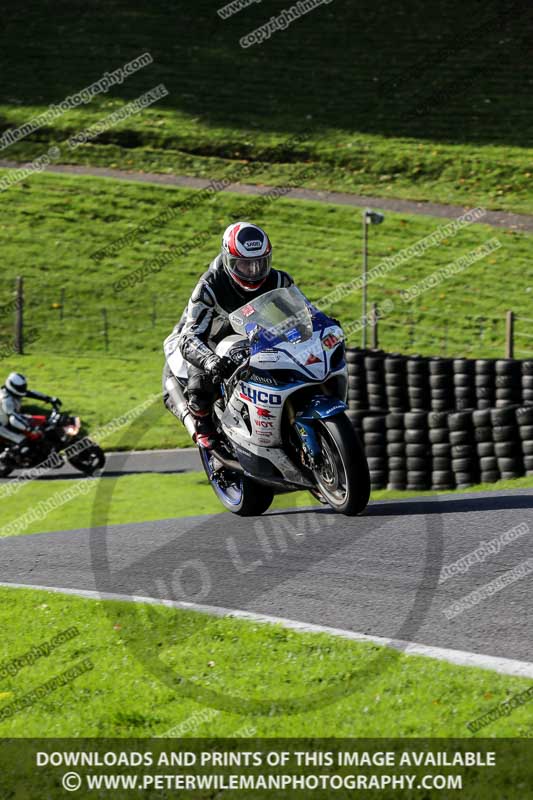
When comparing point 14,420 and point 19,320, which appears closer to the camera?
point 14,420

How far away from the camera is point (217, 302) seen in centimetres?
929

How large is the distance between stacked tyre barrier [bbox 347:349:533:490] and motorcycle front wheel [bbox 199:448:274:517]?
5747mm

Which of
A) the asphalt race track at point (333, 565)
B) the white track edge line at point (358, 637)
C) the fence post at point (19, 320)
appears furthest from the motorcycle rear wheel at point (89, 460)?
the white track edge line at point (358, 637)

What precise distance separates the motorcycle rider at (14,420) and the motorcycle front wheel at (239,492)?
11851mm

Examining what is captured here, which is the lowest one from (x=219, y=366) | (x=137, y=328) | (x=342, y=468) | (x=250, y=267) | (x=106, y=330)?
(x=137, y=328)

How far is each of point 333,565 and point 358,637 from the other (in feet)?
5.71

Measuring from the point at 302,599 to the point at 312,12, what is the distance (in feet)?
144

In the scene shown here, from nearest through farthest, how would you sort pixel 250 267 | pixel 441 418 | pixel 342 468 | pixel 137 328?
→ pixel 342 468
pixel 250 267
pixel 441 418
pixel 137 328

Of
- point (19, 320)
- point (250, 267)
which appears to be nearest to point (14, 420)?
point (19, 320)

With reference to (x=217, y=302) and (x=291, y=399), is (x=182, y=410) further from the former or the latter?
(x=291, y=399)

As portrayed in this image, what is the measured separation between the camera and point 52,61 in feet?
146

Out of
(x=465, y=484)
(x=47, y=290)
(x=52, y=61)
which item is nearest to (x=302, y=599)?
(x=465, y=484)


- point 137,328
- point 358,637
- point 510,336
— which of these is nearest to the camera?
point 358,637

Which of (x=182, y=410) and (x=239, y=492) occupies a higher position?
(x=182, y=410)
